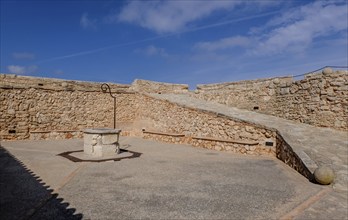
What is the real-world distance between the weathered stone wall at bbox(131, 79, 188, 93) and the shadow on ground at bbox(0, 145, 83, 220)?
11481 millimetres

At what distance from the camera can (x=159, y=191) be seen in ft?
18.2

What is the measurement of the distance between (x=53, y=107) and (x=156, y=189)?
1104 centimetres

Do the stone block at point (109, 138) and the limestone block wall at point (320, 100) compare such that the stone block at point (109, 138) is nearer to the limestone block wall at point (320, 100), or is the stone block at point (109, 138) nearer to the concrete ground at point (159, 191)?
the concrete ground at point (159, 191)

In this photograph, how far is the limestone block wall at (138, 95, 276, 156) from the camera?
33.8 feet

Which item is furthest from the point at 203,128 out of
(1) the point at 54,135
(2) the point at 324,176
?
(1) the point at 54,135

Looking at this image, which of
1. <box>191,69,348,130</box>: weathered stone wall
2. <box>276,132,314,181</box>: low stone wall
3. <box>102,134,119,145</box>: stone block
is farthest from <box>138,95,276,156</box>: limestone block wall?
<box>102,134,119,145</box>: stone block

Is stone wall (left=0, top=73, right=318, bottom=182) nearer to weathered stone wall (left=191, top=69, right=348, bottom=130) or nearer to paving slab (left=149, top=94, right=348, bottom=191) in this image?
weathered stone wall (left=191, top=69, right=348, bottom=130)

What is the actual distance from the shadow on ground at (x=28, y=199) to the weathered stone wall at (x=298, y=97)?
10579mm

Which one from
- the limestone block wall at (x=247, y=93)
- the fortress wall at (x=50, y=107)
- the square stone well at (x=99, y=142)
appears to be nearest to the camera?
the square stone well at (x=99, y=142)

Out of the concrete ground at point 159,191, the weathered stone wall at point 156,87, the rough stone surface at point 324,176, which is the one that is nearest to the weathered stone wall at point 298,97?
the weathered stone wall at point 156,87

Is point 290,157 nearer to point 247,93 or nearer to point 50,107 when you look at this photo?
point 247,93

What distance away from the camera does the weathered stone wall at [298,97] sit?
10.8 metres

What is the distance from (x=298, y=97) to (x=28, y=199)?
38.3ft

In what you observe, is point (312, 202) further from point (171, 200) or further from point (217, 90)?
point (217, 90)
